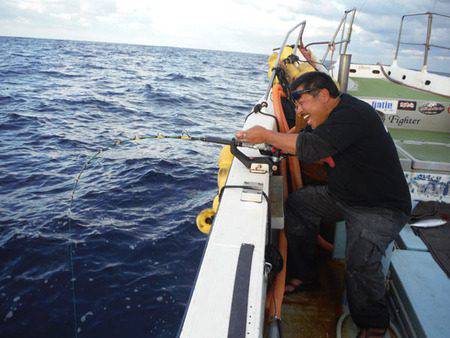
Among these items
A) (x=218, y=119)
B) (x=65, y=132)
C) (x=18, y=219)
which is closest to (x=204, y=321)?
(x=18, y=219)

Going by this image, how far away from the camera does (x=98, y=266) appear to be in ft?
15.4

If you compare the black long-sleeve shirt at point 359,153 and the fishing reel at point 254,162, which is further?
the fishing reel at point 254,162

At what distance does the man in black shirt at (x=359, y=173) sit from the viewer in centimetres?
222

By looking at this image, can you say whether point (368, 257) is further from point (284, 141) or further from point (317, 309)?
point (284, 141)

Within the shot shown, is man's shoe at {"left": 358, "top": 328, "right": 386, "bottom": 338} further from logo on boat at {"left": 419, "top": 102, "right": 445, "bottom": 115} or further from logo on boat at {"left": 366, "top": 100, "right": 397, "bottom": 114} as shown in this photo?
logo on boat at {"left": 419, "top": 102, "right": 445, "bottom": 115}

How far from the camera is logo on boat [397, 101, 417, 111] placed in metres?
→ 7.04

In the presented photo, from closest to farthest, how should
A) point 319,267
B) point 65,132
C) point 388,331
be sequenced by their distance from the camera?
1. point 388,331
2. point 319,267
3. point 65,132

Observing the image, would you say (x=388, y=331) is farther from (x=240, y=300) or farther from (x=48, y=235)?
(x=48, y=235)

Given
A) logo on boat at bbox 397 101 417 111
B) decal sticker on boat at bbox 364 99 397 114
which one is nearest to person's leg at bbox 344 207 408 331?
decal sticker on boat at bbox 364 99 397 114

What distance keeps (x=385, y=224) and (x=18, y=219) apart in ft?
17.7

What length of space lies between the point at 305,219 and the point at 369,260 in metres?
0.66

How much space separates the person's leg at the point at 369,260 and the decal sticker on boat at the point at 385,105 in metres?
5.08

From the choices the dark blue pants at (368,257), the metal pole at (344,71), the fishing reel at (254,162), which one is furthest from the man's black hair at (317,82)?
the metal pole at (344,71)

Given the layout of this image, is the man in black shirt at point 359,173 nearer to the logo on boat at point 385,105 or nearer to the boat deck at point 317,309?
the boat deck at point 317,309
